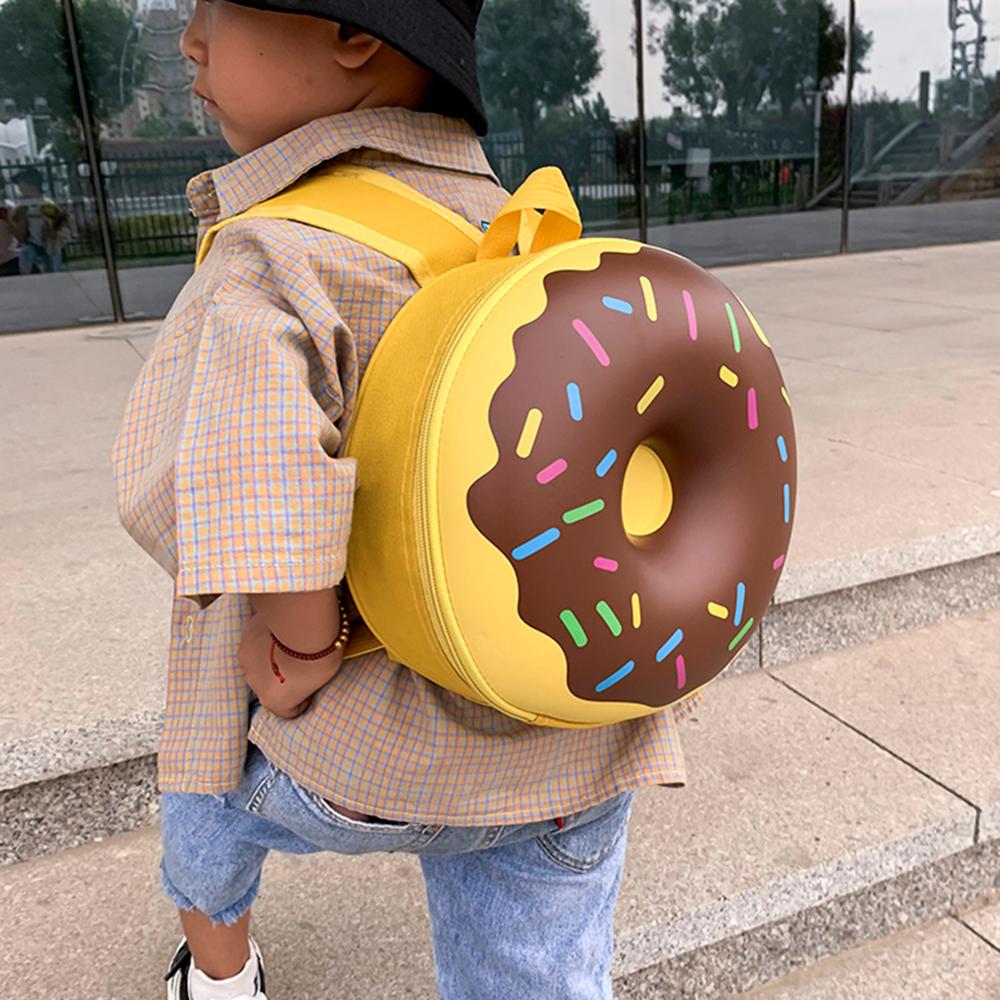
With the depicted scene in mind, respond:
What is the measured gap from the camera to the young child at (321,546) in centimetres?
87

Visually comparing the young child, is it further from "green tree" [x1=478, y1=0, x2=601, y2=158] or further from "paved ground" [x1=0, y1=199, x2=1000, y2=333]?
"green tree" [x1=478, y1=0, x2=601, y2=158]

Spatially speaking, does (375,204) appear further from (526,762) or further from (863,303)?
(863,303)

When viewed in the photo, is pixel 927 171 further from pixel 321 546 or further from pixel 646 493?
pixel 321 546

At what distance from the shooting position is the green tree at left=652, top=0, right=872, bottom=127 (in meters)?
8.32

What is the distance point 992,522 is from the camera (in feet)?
9.41

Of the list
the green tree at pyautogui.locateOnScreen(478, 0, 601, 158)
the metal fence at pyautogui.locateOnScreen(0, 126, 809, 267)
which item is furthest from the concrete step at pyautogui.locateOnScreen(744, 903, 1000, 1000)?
the green tree at pyautogui.locateOnScreen(478, 0, 601, 158)

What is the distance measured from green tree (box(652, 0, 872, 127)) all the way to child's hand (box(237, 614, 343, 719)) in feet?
26.9

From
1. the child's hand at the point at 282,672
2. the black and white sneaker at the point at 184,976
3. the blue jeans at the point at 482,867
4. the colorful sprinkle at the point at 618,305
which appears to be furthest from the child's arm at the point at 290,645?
the black and white sneaker at the point at 184,976

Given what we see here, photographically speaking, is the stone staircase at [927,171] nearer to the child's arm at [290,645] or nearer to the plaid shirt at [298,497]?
the plaid shirt at [298,497]

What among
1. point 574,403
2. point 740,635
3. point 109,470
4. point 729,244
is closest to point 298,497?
point 574,403

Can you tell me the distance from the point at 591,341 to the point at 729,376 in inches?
6.1

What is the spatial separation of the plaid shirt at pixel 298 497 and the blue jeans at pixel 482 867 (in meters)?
0.06

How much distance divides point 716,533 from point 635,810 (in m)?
1.21

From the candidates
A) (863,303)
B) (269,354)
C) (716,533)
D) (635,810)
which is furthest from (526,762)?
(863,303)
